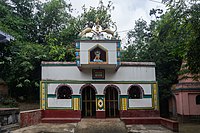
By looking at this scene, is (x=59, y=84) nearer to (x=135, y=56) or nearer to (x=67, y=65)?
(x=67, y=65)

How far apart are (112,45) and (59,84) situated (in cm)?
348

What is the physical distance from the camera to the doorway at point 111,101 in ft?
39.0

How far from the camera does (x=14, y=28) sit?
16344 millimetres

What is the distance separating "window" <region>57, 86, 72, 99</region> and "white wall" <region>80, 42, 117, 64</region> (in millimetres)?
1952

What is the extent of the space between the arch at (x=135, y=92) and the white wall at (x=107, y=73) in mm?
453

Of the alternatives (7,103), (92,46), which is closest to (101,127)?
(92,46)

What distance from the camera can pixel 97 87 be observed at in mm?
11430

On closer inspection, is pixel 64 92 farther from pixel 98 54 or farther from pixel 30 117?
pixel 98 54

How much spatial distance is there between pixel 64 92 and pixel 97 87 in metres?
1.82

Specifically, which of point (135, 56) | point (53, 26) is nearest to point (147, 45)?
point (135, 56)

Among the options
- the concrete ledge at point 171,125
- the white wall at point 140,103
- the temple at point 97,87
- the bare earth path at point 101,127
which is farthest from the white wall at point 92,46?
the concrete ledge at point 171,125

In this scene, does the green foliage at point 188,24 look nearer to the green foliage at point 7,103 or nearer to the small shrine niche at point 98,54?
the small shrine niche at point 98,54

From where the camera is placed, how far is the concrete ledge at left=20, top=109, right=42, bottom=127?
9.31m

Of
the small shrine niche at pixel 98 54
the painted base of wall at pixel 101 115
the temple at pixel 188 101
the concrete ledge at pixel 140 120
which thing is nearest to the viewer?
the small shrine niche at pixel 98 54
